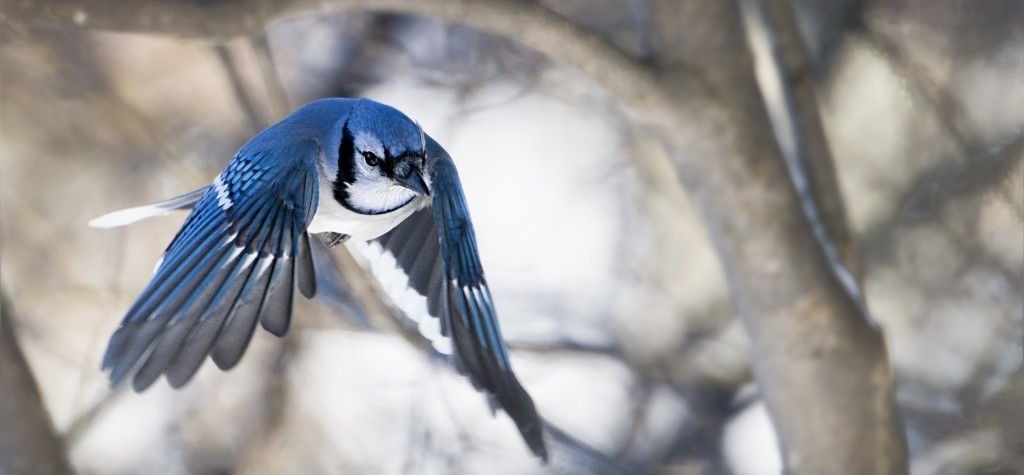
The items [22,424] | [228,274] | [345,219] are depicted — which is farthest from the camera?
[22,424]

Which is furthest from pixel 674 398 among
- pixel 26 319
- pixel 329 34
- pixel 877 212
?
pixel 26 319

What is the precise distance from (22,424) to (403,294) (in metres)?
0.94

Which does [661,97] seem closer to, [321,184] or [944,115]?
[944,115]

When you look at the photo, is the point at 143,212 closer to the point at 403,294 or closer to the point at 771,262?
the point at 403,294

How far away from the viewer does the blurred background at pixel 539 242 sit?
150cm

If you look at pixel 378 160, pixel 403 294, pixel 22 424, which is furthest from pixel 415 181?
pixel 22 424

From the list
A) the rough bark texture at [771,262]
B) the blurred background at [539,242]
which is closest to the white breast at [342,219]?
the blurred background at [539,242]

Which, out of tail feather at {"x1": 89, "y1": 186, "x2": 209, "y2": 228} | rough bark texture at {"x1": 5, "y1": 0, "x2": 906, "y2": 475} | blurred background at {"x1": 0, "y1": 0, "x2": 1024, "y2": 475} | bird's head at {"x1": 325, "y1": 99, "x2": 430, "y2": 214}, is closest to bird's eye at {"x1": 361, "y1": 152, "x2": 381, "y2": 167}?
bird's head at {"x1": 325, "y1": 99, "x2": 430, "y2": 214}

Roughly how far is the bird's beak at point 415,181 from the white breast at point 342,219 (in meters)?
0.06

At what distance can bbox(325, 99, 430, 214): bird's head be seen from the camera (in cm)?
58

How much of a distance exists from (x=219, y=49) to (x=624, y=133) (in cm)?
70

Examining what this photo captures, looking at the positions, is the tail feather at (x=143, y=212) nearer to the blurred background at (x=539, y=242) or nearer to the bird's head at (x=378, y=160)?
the bird's head at (x=378, y=160)

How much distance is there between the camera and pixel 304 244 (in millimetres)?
603

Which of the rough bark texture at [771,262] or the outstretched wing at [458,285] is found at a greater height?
Answer: the rough bark texture at [771,262]
